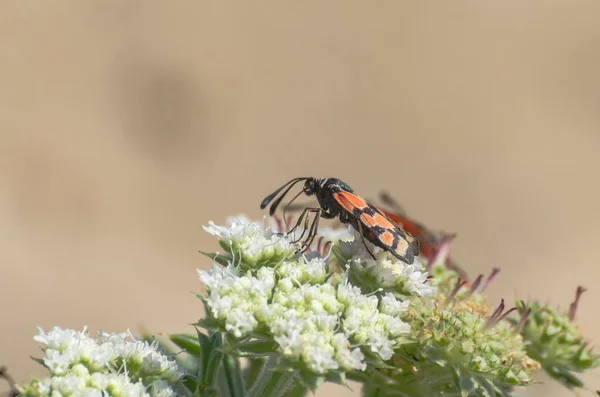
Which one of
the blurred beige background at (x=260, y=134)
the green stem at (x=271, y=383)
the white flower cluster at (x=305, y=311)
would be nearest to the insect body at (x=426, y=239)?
→ the white flower cluster at (x=305, y=311)

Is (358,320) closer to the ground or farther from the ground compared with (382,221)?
closer to the ground

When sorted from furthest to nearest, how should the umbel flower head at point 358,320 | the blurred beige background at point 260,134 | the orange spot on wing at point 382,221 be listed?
the blurred beige background at point 260,134
the orange spot on wing at point 382,221
the umbel flower head at point 358,320

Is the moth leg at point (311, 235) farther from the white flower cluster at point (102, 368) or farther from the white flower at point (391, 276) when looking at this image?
the white flower cluster at point (102, 368)

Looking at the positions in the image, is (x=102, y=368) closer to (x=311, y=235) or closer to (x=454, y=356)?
(x=311, y=235)

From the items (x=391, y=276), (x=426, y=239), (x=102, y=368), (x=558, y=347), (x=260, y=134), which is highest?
(x=260, y=134)

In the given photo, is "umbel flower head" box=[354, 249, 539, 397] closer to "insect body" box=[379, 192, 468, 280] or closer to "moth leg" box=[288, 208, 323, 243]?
"moth leg" box=[288, 208, 323, 243]

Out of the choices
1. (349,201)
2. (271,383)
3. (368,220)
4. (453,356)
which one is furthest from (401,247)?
(271,383)
